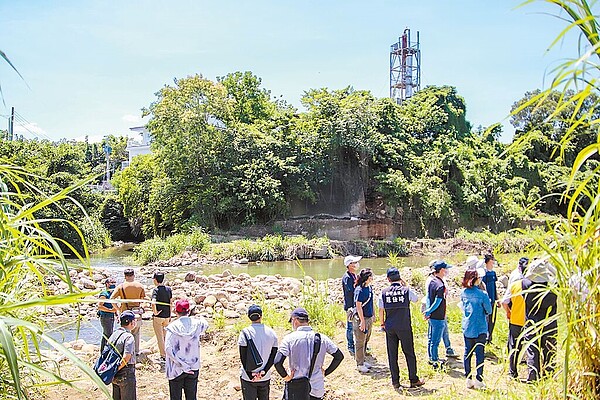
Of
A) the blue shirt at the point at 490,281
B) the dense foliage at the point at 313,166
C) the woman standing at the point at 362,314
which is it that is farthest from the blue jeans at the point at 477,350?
the dense foliage at the point at 313,166

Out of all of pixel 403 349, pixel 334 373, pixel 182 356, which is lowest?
pixel 334 373

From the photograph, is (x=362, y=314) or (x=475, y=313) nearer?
(x=475, y=313)

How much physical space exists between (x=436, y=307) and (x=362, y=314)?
93 centimetres

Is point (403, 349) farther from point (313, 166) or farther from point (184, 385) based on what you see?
point (313, 166)

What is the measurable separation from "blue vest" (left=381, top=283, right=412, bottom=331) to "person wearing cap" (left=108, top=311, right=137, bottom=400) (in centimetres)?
277

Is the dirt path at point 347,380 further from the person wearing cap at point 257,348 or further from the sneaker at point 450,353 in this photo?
the person wearing cap at point 257,348

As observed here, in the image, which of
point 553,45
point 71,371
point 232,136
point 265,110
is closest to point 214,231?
point 232,136

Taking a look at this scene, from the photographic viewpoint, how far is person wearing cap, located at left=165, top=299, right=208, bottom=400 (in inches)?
201

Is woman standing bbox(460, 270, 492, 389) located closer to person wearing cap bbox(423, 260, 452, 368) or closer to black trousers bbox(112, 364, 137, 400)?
person wearing cap bbox(423, 260, 452, 368)

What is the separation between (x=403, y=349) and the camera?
5.77 m

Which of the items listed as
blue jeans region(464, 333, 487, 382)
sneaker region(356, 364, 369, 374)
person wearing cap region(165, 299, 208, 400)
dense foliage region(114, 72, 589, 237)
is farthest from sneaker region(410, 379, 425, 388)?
dense foliage region(114, 72, 589, 237)

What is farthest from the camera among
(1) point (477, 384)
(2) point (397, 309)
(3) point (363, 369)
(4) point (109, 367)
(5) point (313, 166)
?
(5) point (313, 166)

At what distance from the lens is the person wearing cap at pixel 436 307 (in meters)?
6.14

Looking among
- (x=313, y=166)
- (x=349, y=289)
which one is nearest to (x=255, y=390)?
(x=349, y=289)
